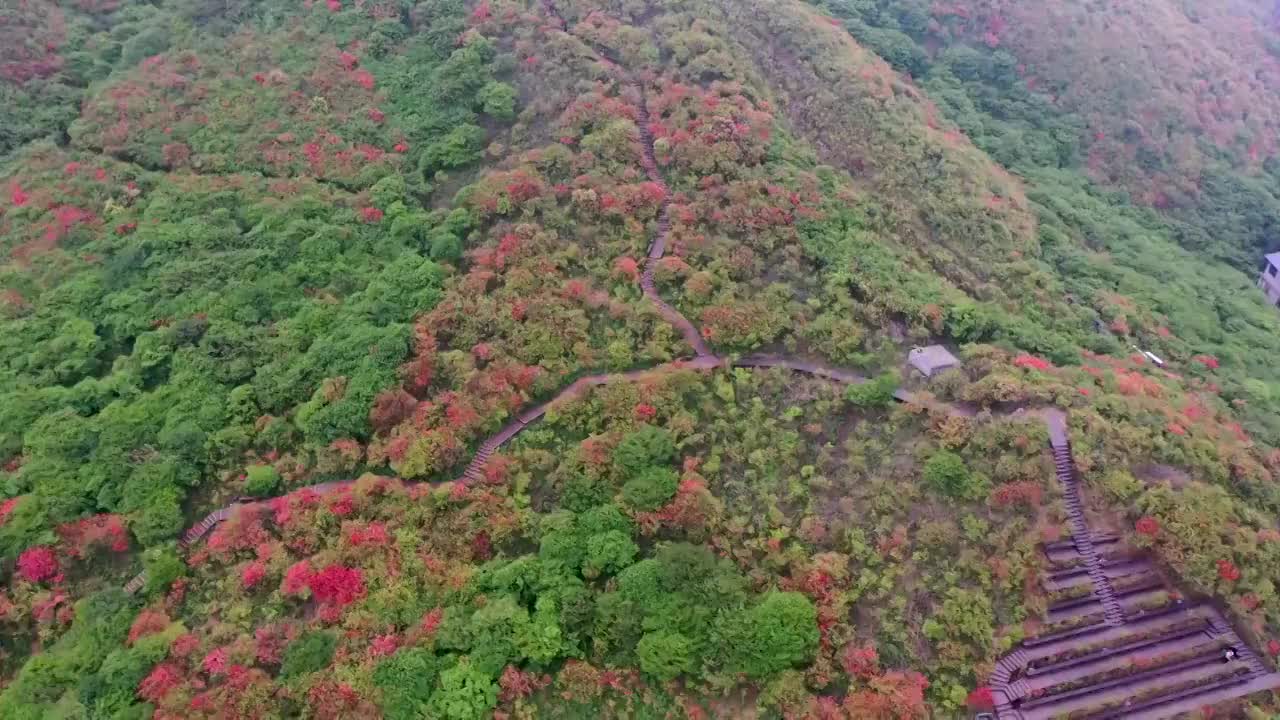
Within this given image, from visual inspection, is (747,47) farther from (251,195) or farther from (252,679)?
(252,679)

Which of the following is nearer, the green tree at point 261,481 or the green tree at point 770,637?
the green tree at point 770,637

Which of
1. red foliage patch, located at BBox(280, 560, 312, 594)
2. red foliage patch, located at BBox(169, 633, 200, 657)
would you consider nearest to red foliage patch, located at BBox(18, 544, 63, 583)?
red foliage patch, located at BBox(169, 633, 200, 657)

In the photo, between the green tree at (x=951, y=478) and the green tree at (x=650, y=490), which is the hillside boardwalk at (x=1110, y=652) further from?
the green tree at (x=650, y=490)

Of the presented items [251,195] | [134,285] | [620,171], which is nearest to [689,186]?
[620,171]

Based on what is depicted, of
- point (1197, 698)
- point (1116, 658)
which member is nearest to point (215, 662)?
point (1116, 658)

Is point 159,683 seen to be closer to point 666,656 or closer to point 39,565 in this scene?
point 39,565

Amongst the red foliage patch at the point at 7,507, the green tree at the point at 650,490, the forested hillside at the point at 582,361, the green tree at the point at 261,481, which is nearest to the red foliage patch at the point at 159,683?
the forested hillside at the point at 582,361
